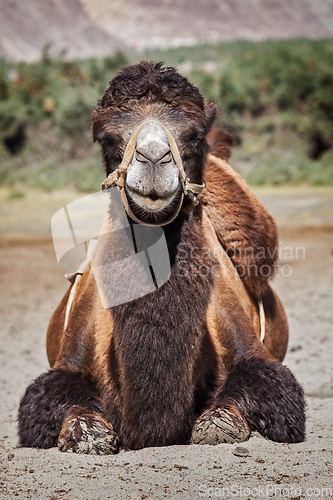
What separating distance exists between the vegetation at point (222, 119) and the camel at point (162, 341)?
14379mm

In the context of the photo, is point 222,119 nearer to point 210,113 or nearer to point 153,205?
point 210,113

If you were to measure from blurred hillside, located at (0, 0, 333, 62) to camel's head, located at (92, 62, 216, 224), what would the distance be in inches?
1763

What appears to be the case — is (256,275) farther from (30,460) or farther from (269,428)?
(30,460)

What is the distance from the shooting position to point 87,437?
261 cm

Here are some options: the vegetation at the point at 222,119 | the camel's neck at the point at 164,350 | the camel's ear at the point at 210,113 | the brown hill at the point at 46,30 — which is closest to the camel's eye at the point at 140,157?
the camel's neck at the point at 164,350

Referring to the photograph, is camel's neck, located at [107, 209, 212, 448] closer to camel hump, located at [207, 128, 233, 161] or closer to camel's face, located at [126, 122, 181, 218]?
camel's face, located at [126, 122, 181, 218]

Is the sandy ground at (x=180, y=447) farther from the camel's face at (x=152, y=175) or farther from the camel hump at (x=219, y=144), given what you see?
the camel hump at (x=219, y=144)

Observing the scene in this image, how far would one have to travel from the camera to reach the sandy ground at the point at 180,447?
2.26 metres

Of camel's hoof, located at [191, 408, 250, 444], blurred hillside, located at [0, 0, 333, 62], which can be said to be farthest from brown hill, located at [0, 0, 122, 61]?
camel's hoof, located at [191, 408, 250, 444]

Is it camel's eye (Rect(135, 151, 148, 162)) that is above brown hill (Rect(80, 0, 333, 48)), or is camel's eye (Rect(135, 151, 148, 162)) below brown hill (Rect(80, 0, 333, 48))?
below

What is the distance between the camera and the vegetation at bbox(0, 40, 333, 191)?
18.7 m

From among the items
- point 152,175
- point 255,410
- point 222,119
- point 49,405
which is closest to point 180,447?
point 255,410

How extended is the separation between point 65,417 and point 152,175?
1313 mm

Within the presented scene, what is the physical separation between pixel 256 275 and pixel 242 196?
53 centimetres
